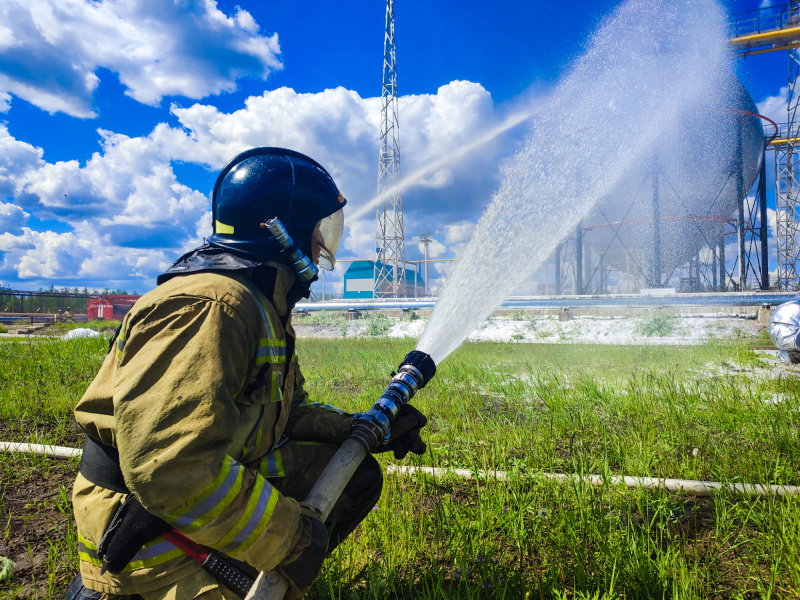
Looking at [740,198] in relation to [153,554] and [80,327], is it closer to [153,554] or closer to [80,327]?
[153,554]

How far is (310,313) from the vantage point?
18.9 m

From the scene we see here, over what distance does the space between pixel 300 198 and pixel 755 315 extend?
15.0 metres

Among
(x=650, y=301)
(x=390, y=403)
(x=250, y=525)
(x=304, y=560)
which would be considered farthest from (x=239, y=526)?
(x=650, y=301)

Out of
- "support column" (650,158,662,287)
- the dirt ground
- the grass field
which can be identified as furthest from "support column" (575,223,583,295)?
the dirt ground

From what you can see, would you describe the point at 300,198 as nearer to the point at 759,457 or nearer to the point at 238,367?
the point at 238,367

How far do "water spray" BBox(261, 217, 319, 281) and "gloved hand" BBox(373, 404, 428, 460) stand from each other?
718 mm

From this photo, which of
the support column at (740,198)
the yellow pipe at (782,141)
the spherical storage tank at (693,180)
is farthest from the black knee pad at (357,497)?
the yellow pipe at (782,141)

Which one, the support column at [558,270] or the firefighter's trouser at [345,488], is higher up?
the support column at [558,270]

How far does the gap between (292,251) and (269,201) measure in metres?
0.24

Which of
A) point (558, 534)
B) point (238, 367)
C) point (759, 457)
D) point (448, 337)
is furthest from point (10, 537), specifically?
point (759, 457)

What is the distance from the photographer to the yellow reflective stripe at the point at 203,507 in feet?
3.54

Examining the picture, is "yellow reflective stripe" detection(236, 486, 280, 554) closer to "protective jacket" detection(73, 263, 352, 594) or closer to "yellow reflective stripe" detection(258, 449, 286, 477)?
"protective jacket" detection(73, 263, 352, 594)

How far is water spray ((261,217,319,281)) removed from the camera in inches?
65.7

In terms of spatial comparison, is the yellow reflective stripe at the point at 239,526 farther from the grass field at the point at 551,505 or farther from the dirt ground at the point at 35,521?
the dirt ground at the point at 35,521
